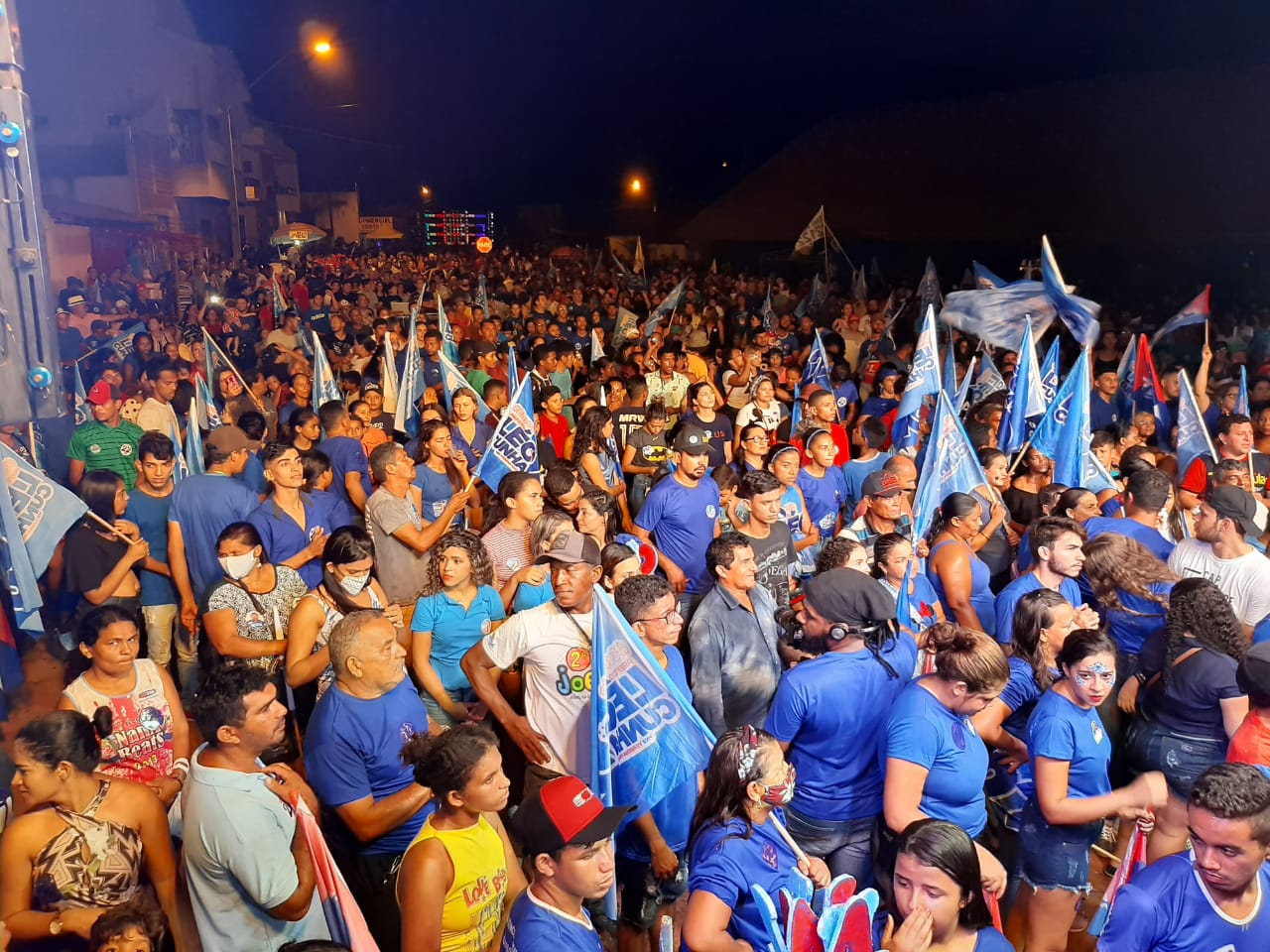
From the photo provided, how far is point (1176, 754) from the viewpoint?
433 centimetres

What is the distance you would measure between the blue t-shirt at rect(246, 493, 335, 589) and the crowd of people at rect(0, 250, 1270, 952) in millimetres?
21

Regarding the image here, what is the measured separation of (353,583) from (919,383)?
18.3 feet

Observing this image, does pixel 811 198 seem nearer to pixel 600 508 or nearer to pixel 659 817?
pixel 600 508

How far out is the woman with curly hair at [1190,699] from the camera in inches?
165

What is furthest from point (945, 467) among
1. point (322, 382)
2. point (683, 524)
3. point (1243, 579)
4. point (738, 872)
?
point (322, 382)

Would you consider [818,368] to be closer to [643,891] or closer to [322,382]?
[322,382]

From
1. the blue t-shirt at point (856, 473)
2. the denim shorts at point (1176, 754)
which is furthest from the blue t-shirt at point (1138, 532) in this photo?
the blue t-shirt at point (856, 473)

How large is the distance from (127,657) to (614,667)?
6.62 feet

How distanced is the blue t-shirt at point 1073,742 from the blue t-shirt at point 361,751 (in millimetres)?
2420

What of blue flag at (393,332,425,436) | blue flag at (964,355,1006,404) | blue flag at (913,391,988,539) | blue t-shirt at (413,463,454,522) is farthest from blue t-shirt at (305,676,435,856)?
blue flag at (964,355,1006,404)

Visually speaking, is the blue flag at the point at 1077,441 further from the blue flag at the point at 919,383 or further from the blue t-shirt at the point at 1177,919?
the blue t-shirt at the point at 1177,919

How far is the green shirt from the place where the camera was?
7.69 metres

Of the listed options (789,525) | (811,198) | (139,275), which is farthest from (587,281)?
(789,525)

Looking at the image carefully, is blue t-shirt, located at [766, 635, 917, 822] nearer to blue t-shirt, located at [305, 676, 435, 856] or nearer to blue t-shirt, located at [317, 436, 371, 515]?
blue t-shirt, located at [305, 676, 435, 856]
